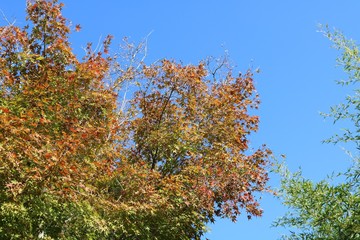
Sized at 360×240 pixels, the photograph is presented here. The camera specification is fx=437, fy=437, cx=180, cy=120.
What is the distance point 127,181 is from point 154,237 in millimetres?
2240

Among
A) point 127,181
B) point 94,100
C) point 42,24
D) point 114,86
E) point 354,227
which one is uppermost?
point 114,86

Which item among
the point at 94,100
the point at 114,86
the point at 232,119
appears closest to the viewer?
the point at 94,100

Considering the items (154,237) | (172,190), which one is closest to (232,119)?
(172,190)

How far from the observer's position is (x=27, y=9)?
15273 mm

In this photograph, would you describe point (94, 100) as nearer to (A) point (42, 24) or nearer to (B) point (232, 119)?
(A) point (42, 24)

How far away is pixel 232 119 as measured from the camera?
18.3m

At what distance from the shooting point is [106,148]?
49.2 feet

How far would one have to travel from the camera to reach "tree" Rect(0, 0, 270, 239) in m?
10.6

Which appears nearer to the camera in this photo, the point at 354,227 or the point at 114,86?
the point at 354,227

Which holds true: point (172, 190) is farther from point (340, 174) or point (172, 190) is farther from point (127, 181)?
point (340, 174)

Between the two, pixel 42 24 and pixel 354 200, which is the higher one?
pixel 42 24

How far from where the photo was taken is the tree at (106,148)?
10.6m

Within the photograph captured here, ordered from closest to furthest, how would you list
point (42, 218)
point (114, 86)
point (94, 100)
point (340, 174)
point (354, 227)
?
point (354, 227)
point (340, 174)
point (42, 218)
point (94, 100)
point (114, 86)

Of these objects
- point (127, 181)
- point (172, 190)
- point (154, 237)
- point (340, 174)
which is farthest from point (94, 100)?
point (340, 174)
